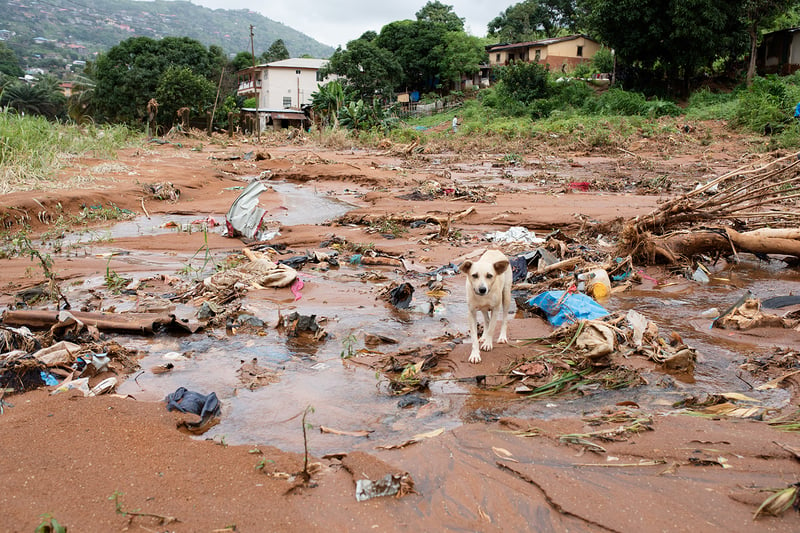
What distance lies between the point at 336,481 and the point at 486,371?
1716 millimetres

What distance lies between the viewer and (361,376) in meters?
4.14

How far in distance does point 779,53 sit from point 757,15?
5.38 meters

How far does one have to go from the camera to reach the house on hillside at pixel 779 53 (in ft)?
92.7

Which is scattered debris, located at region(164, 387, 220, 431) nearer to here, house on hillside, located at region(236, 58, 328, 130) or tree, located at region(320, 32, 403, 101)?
tree, located at region(320, 32, 403, 101)

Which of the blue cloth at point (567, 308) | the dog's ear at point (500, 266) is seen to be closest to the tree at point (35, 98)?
the blue cloth at point (567, 308)

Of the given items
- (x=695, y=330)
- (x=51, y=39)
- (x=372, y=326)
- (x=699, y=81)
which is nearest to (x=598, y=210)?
(x=695, y=330)

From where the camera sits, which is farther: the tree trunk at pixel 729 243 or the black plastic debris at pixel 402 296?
the tree trunk at pixel 729 243

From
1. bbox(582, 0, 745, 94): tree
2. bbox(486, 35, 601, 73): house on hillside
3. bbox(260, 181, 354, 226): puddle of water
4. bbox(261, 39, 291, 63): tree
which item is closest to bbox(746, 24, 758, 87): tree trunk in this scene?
bbox(582, 0, 745, 94): tree

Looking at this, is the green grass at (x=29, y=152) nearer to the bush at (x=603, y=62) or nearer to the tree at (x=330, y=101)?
the tree at (x=330, y=101)

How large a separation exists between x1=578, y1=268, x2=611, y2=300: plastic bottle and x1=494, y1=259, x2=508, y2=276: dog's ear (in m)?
2.04

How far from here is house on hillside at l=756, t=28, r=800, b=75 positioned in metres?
28.3

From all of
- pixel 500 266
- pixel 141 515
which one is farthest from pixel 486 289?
pixel 141 515

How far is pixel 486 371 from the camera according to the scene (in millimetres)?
4137

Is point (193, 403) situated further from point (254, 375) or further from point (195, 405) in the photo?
point (254, 375)
